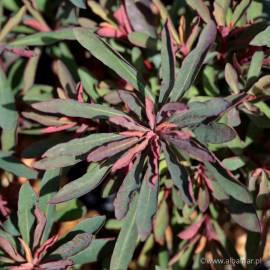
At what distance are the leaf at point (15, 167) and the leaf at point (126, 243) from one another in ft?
0.99

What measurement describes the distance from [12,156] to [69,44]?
0.53m

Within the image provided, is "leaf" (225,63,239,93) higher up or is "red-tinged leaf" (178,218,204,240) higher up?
"leaf" (225,63,239,93)

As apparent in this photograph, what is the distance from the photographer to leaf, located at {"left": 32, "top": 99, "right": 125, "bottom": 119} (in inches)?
42.3

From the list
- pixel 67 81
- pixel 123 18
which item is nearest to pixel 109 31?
pixel 123 18

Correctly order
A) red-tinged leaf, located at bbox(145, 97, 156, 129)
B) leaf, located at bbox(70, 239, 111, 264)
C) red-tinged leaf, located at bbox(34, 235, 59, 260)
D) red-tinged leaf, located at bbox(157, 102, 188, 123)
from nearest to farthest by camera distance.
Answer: red-tinged leaf, located at bbox(157, 102, 188, 123)
red-tinged leaf, located at bbox(145, 97, 156, 129)
red-tinged leaf, located at bbox(34, 235, 59, 260)
leaf, located at bbox(70, 239, 111, 264)

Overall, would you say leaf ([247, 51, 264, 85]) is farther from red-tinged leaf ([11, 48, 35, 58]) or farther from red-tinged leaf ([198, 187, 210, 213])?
red-tinged leaf ([11, 48, 35, 58])

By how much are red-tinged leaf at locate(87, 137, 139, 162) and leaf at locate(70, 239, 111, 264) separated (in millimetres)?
344

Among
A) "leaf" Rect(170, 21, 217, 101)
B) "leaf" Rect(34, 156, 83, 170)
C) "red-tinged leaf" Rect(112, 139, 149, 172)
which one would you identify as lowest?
"leaf" Rect(34, 156, 83, 170)

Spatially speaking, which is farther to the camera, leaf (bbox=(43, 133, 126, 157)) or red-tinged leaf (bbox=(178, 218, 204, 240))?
red-tinged leaf (bbox=(178, 218, 204, 240))

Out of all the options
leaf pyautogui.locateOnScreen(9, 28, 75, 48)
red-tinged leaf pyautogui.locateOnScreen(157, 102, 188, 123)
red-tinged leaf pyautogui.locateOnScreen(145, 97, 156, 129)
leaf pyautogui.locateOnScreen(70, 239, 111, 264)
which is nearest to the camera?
red-tinged leaf pyautogui.locateOnScreen(157, 102, 188, 123)

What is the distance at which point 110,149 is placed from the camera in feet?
3.38

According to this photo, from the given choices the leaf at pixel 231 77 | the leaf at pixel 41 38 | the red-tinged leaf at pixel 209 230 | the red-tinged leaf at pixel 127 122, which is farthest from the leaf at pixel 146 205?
the leaf at pixel 41 38

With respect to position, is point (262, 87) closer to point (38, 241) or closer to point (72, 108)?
point (72, 108)

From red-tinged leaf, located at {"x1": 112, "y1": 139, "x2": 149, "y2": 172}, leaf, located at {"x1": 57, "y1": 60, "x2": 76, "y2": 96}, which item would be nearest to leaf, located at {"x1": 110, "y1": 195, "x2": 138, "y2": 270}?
red-tinged leaf, located at {"x1": 112, "y1": 139, "x2": 149, "y2": 172}
